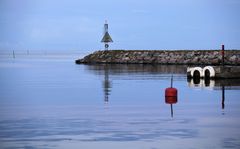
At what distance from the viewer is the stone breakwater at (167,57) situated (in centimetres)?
9412

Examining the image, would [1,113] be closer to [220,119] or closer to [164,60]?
[220,119]

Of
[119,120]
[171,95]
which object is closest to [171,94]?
[171,95]

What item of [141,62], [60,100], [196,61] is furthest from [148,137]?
[141,62]

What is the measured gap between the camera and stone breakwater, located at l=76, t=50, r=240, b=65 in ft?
309

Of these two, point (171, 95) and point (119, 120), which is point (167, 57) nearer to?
point (171, 95)

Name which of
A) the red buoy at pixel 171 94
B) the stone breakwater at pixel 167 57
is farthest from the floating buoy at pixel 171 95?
the stone breakwater at pixel 167 57

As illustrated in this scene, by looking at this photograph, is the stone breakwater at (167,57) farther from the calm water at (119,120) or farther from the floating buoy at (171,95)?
the calm water at (119,120)

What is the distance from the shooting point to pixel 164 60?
104 meters

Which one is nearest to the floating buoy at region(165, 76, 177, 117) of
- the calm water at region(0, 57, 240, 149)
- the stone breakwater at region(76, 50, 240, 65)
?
the calm water at region(0, 57, 240, 149)

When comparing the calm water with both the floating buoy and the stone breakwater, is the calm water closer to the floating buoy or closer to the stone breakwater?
the floating buoy

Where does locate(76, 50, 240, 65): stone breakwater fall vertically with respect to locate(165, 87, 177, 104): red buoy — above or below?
above

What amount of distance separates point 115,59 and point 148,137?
93.9m

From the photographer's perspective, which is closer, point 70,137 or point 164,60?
point 70,137

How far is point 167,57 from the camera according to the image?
343 feet
